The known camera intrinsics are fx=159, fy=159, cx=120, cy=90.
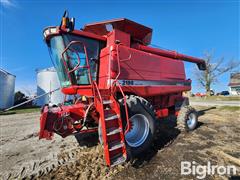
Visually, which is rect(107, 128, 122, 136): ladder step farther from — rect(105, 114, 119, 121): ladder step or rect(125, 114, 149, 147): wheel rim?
rect(125, 114, 149, 147): wheel rim

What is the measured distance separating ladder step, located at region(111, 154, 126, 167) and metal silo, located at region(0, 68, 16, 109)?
2560 cm

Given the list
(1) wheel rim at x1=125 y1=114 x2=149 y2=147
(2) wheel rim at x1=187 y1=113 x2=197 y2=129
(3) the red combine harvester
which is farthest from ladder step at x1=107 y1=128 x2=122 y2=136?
(2) wheel rim at x1=187 y1=113 x2=197 y2=129

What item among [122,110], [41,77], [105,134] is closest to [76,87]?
[122,110]

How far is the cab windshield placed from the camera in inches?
163

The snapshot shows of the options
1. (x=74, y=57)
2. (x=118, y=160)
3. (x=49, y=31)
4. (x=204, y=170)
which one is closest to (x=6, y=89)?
(x=49, y=31)

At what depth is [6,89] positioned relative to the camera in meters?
23.8

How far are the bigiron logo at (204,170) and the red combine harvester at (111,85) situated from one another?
0.89m

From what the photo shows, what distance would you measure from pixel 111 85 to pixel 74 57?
1.37 m

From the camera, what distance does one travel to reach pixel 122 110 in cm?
332

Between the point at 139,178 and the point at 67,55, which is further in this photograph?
the point at 67,55

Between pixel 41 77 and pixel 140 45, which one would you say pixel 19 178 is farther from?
pixel 41 77

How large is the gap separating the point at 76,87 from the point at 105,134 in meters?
1.89

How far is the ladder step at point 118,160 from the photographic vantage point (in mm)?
2756

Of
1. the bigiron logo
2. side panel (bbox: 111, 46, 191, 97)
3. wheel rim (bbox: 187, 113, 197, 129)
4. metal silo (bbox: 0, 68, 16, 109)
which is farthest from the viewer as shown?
metal silo (bbox: 0, 68, 16, 109)
